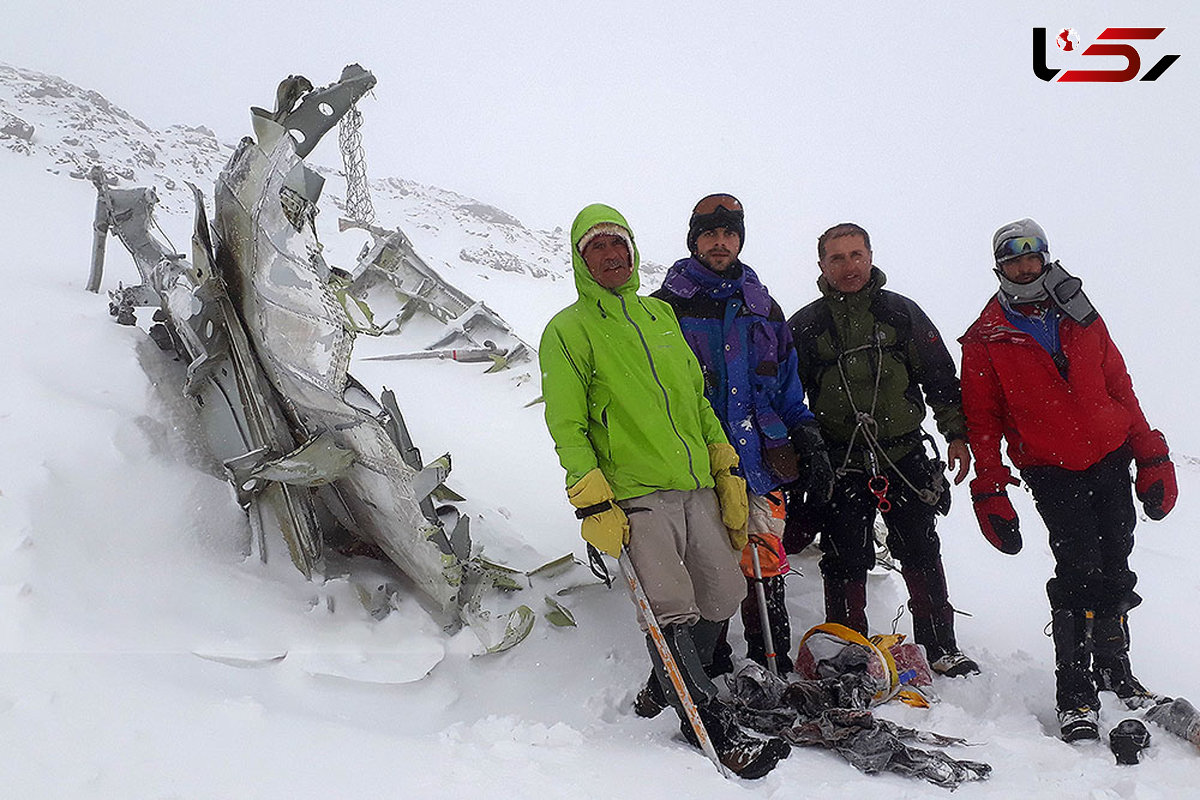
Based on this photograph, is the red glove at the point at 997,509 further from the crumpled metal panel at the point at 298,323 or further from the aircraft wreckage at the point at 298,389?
the crumpled metal panel at the point at 298,323

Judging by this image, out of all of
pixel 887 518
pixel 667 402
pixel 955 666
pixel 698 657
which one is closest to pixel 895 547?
pixel 887 518

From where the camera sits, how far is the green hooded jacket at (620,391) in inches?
127

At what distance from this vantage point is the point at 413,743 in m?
2.85

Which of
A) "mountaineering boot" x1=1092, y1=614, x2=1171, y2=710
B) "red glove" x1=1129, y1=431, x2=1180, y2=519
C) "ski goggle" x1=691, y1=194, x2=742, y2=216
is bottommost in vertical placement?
"mountaineering boot" x1=1092, y1=614, x2=1171, y2=710

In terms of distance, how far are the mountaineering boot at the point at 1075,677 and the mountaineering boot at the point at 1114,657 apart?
0.07m

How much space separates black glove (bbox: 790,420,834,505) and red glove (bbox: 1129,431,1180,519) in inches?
61.1

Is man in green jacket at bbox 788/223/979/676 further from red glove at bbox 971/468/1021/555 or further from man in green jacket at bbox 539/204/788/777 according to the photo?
man in green jacket at bbox 539/204/788/777

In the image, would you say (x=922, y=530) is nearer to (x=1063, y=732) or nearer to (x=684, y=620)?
Result: (x=1063, y=732)

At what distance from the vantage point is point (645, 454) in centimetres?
326

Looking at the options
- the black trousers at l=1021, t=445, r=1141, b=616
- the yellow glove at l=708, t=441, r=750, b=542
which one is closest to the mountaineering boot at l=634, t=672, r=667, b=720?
the yellow glove at l=708, t=441, r=750, b=542

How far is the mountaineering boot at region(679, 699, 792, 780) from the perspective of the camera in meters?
2.90

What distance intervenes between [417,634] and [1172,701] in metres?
3.73

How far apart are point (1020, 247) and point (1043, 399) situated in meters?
0.80

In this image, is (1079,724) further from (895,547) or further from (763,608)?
(763,608)
